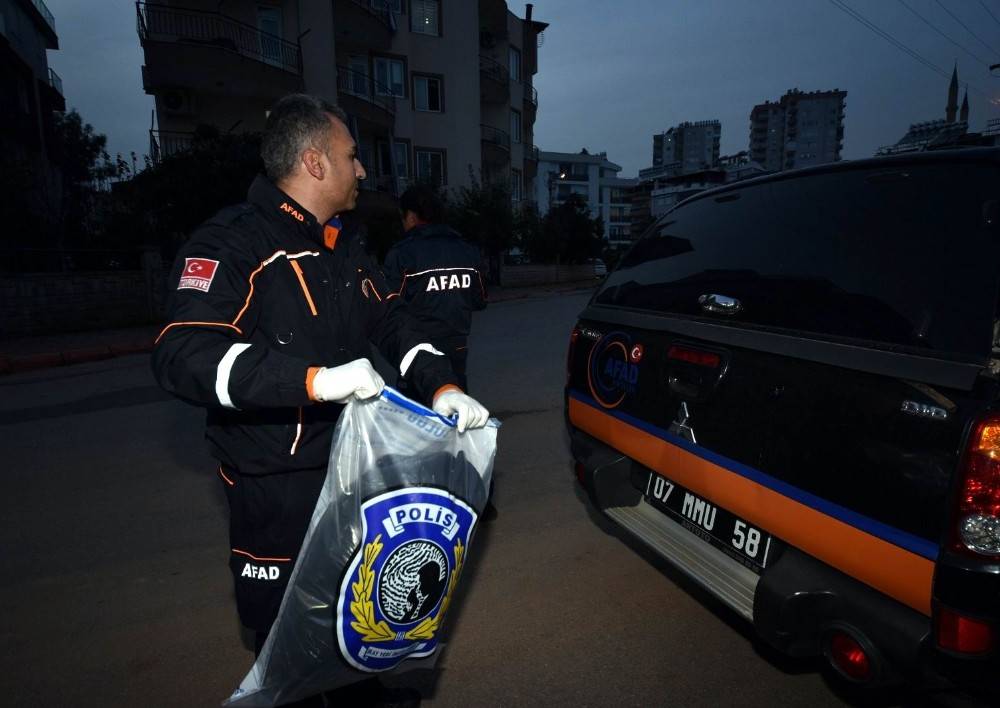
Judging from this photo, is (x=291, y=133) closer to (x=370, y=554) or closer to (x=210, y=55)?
(x=370, y=554)

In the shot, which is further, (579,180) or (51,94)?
(579,180)

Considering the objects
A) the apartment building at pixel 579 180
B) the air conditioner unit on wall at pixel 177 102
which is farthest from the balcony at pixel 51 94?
the apartment building at pixel 579 180

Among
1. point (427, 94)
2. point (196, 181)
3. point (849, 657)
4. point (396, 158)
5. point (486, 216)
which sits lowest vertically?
point (849, 657)

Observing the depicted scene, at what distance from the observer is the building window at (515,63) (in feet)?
113

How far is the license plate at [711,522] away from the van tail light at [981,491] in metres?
0.68

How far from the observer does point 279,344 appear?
186cm

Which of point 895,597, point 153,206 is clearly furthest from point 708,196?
point 153,206

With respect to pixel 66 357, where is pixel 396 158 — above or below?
above

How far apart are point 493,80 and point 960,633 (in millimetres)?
32228

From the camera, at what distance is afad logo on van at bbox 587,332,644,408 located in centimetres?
277

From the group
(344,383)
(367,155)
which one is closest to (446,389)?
(344,383)

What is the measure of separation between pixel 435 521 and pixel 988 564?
1.37m

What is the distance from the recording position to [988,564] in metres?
1.52

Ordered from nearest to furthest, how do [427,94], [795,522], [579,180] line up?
[795,522] < [427,94] < [579,180]
